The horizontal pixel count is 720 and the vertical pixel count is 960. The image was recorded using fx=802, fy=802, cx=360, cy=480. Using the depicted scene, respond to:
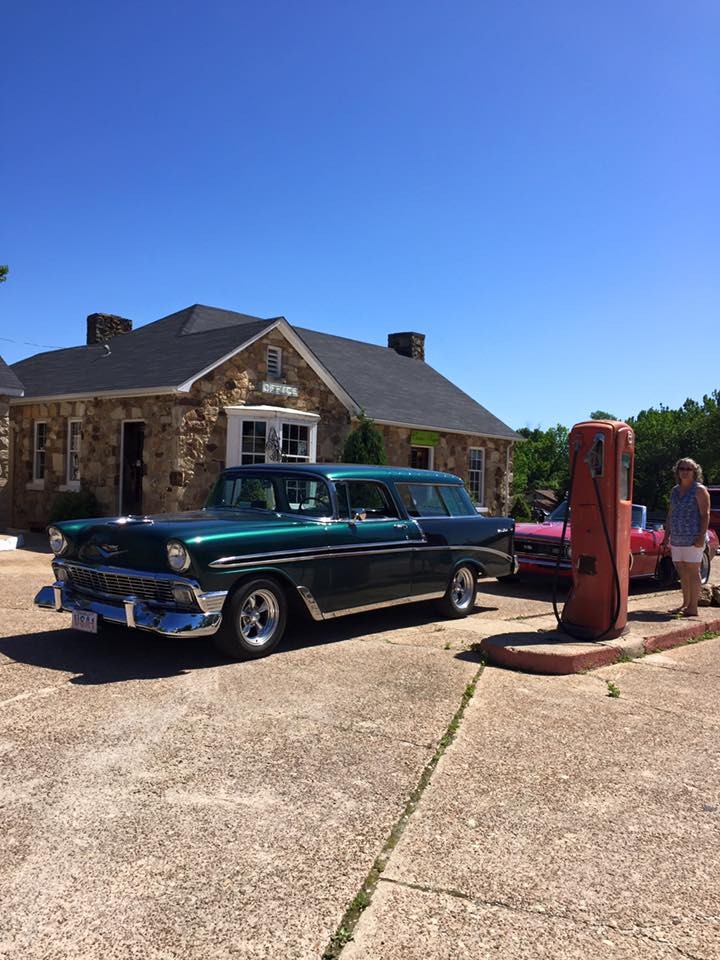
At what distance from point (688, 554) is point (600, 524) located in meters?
2.22

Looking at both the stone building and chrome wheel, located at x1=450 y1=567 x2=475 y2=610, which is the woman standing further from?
the stone building

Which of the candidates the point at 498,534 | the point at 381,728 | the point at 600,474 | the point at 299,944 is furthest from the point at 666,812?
the point at 498,534

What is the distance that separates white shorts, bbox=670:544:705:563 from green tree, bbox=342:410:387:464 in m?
8.91

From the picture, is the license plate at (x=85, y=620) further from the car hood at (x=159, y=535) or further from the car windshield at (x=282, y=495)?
the car windshield at (x=282, y=495)

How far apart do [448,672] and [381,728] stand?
59.5 inches

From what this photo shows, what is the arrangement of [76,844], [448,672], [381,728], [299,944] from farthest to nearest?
[448,672]
[381,728]
[76,844]
[299,944]

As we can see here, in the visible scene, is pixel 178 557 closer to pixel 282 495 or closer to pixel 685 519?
pixel 282 495

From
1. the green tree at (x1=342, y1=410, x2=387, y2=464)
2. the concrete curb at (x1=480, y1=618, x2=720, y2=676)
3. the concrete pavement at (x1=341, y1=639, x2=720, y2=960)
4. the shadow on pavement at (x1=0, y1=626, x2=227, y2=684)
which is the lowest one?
the concrete pavement at (x1=341, y1=639, x2=720, y2=960)

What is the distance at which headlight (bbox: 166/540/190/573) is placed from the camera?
5.88 metres

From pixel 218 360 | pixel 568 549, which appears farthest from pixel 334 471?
pixel 218 360

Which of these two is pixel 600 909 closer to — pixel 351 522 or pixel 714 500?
pixel 351 522

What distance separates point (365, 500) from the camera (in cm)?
773

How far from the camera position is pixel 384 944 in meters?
2.62

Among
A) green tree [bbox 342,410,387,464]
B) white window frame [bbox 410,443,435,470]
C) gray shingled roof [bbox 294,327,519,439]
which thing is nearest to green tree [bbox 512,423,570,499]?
gray shingled roof [bbox 294,327,519,439]
